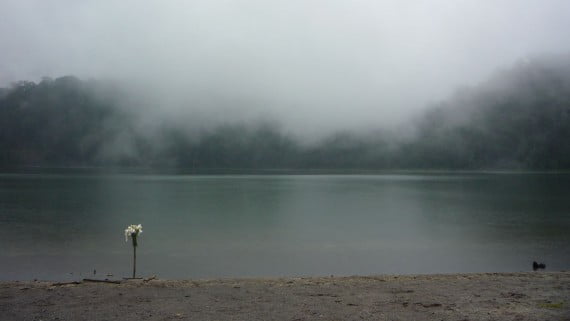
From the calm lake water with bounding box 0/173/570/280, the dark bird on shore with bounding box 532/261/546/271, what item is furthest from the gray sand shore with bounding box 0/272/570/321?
the dark bird on shore with bounding box 532/261/546/271

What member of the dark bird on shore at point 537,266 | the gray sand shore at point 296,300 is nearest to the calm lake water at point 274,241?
the dark bird on shore at point 537,266

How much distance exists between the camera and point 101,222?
40344 mm

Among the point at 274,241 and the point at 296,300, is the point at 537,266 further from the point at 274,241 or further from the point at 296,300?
the point at 274,241

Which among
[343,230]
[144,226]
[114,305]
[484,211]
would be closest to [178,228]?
[144,226]

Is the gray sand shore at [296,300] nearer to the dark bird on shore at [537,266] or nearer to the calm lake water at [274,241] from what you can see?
the calm lake water at [274,241]

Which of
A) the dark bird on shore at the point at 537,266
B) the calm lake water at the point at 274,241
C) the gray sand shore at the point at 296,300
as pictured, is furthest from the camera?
the calm lake water at the point at 274,241

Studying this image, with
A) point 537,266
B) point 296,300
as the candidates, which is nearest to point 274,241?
point 537,266

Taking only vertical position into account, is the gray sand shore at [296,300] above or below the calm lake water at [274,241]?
above

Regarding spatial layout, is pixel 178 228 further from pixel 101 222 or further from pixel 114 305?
pixel 114 305

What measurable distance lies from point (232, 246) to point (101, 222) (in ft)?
54.7

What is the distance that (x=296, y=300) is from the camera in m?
12.2

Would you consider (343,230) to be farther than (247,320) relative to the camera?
Yes

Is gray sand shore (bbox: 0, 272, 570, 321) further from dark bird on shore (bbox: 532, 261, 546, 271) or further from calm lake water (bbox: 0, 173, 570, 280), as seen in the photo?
dark bird on shore (bbox: 532, 261, 546, 271)

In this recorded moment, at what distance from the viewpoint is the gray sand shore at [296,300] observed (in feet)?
34.9
